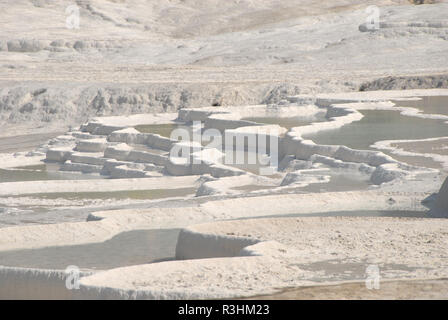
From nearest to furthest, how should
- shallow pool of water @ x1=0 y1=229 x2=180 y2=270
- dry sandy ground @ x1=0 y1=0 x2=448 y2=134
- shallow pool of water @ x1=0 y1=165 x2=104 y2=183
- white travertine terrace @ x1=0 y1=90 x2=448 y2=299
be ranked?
white travertine terrace @ x1=0 y1=90 x2=448 y2=299 → shallow pool of water @ x1=0 y1=229 x2=180 y2=270 → shallow pool of water @ x1=0 y1=165 x2=104 y2=183 → dry sandy ground @ x1=0 y1=0 x2=448 y2=134

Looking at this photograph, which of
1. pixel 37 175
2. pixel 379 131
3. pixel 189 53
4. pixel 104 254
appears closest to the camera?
pixel 104 254

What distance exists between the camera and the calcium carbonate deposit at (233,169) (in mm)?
5812

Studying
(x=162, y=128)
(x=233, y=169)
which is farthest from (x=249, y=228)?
(x=162, y=128)

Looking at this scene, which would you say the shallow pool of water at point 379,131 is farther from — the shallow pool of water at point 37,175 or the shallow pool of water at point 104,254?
the shallow pool of water at point 104,254

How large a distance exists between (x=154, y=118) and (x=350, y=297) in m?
14.5

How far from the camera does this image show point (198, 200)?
928 centimetres

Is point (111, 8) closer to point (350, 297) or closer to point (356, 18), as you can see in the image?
point (356, 18)

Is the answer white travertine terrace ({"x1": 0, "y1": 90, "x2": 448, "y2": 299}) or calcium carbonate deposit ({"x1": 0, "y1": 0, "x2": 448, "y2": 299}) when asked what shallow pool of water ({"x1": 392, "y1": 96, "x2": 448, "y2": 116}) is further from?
white travertine terrace ({"x1": 0, "y1": 90, "x2": 448, "y2": 299})

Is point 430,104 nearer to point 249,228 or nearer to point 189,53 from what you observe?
point 249,228

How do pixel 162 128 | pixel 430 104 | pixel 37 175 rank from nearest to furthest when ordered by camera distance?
pixel 37 175, pixel 430 104, pixel 162 128

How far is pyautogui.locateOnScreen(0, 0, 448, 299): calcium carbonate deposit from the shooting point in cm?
581

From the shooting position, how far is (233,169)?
41.1 ft

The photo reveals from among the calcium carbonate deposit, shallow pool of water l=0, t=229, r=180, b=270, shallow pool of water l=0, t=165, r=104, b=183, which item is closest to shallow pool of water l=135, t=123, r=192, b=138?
the calcium carbonate deposit

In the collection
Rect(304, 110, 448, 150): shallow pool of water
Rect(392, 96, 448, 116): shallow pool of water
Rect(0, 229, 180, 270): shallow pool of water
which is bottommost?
Rect(0, 229, 180, 270): shallow pool of water
